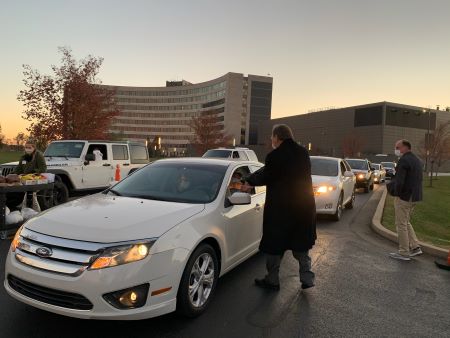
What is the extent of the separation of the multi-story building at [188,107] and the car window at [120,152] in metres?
128

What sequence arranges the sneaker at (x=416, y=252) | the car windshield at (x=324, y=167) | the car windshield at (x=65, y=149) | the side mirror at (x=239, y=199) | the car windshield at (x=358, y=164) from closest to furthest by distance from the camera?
the side mirror at (x=239, y=199) < the sneaker at (x=416, y=252) < the car windshield at (x=324, y=167) < the car windshield at (x=65, y=149) < the car windshield at (x=358, y=164)

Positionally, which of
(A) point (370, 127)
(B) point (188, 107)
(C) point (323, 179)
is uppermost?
(B) point (188, 107)

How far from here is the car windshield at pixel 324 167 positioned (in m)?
11.2

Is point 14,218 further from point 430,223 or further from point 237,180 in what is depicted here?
point 430,223

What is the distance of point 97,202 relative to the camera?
4516mm

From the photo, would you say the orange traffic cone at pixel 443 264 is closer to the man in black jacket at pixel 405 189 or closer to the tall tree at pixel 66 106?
the man in black jacket at pixel 405 189

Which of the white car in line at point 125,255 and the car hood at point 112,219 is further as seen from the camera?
the car hood at point 112,219

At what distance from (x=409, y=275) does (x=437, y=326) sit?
72.4 inches

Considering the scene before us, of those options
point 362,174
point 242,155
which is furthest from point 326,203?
point 362,174

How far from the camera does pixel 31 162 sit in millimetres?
8734

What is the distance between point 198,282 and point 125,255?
1003 millimetres

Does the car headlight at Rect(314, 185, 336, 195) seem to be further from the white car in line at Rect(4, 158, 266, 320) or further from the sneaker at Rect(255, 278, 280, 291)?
the white car in line at Rect(4, 158, 266, 320)

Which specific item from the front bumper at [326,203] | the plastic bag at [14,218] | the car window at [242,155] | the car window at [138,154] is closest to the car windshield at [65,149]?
the car window at [138,154]

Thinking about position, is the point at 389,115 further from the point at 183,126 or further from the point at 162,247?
the point at 162,247
